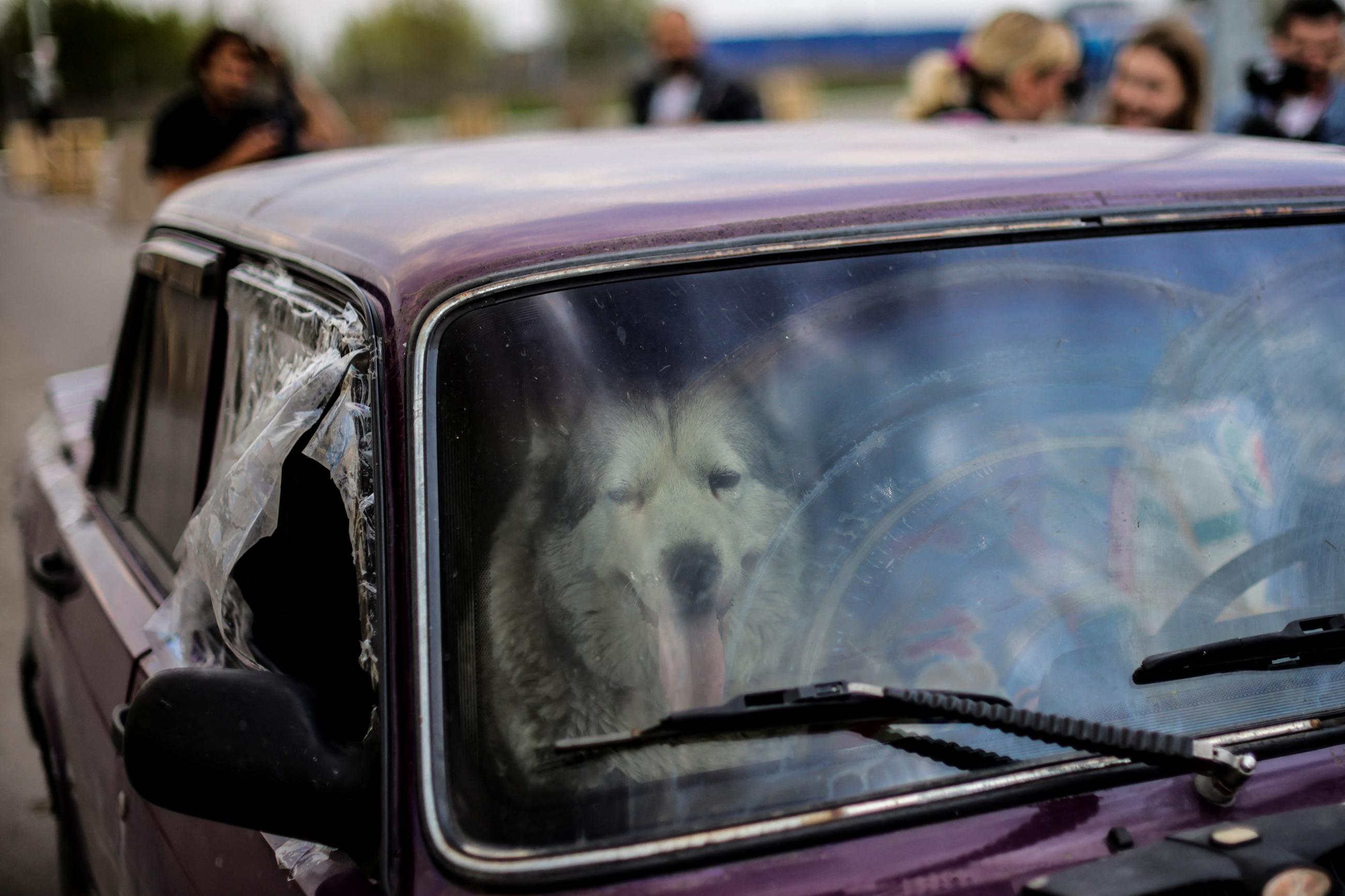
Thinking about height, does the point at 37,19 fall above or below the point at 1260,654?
above

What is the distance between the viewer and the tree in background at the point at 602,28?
263ft

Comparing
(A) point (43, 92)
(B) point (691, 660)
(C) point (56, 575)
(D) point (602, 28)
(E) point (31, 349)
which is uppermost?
(D) point (602, 28)

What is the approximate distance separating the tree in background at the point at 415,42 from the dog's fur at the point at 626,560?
2501 inches

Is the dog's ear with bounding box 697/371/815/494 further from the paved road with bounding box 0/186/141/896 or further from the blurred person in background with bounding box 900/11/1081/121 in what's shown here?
the blurred person in background with bounding box 900/11/1081/121

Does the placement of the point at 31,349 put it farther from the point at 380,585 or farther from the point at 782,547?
the point at 782,547

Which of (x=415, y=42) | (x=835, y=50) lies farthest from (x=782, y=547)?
(x=415, y=42)

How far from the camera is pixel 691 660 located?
1.57 meters

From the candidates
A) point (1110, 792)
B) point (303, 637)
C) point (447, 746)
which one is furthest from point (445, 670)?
point (1110, 792)

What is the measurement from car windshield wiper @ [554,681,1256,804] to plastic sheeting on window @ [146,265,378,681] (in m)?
0.36

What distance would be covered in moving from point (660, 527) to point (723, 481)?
95 millimetres

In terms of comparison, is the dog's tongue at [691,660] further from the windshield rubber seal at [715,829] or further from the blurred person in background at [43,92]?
the blurred person in background at [43,92]

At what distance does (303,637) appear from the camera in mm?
2000

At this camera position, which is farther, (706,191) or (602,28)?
(602,28)

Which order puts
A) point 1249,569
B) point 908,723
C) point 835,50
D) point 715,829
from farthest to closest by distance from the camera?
point 835,50, point 1249,569, point 908,723, point 715,829
